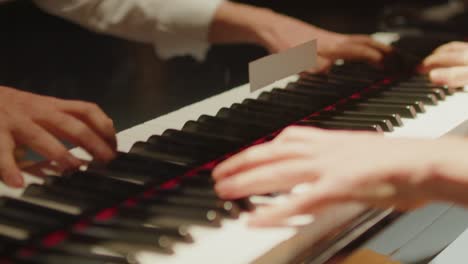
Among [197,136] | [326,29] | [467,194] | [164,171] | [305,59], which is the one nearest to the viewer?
[467,194]

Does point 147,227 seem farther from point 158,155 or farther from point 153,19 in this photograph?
point 153,19

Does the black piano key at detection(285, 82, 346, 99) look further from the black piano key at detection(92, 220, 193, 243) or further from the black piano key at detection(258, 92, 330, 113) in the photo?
the black piano key at detection(92, 220, 193, 243)

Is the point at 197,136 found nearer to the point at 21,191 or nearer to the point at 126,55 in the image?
the point at 126,55

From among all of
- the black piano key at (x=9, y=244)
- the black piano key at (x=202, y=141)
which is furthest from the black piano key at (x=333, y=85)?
the black piano key at (x=9, y=244)

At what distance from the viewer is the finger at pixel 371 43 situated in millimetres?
1671

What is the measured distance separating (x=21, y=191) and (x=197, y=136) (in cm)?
33

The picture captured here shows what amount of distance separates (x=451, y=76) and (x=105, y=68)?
2.97ft

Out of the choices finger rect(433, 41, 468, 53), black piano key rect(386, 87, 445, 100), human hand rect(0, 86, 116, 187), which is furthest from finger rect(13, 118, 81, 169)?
finger rect(433, 41, 468, 53)

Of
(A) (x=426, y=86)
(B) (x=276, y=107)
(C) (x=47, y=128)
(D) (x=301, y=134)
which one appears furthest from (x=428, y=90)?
(C) (x=47, y=128)

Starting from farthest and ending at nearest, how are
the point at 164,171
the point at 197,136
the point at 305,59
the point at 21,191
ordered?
the point at 305,59 → the point at 197,136 → the point at 164,171 → the point at 21,191

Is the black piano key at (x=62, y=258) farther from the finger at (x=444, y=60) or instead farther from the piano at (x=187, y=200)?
the finger at (x=444, y=60)

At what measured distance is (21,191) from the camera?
954 mm

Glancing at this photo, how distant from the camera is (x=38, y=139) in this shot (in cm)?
96

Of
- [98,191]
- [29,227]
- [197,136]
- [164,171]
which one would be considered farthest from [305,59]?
[29,227]
